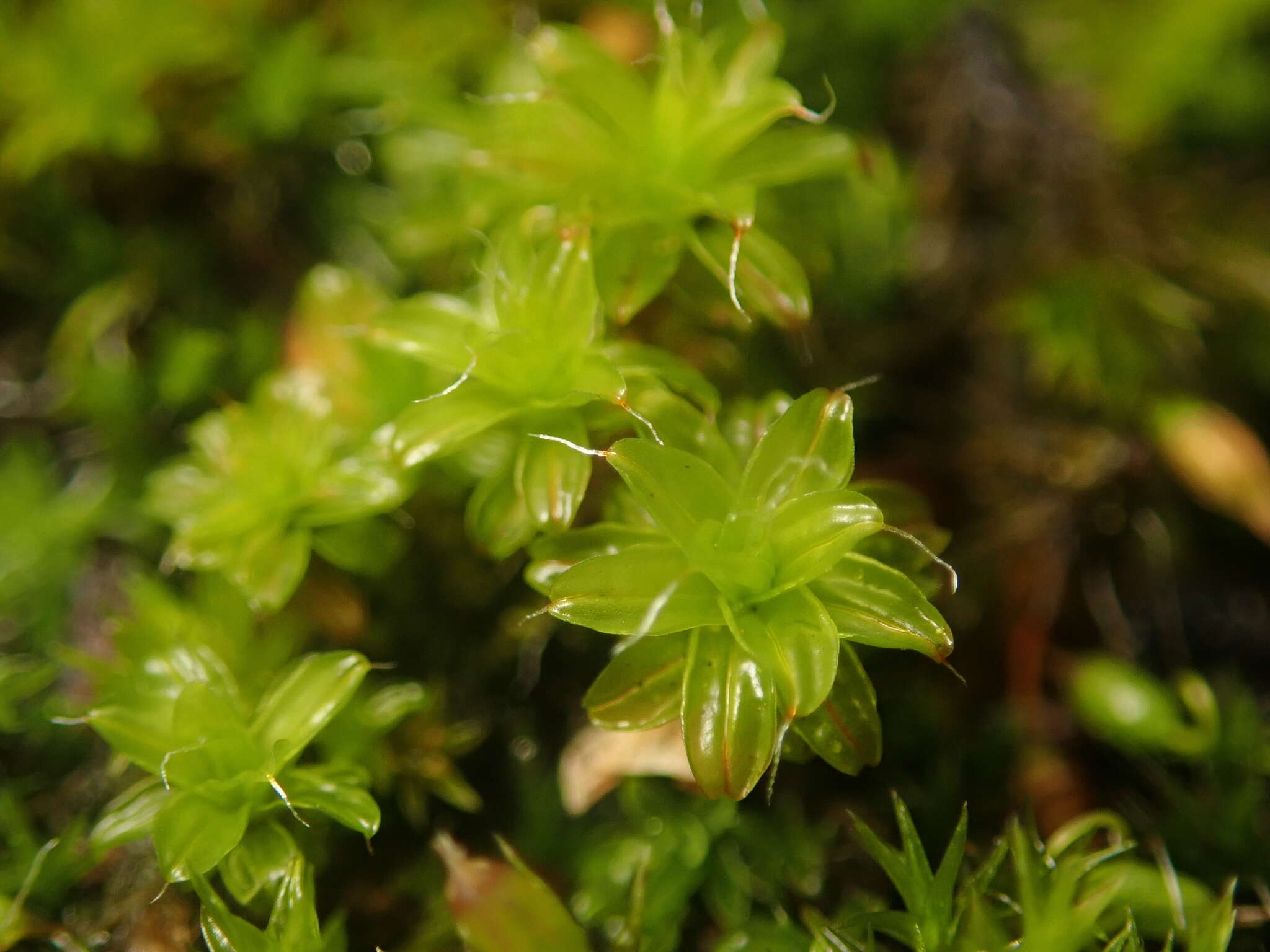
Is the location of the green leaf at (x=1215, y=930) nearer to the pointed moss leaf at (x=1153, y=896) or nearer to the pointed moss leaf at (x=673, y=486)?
the pointed moss leaf at (x=1153, y=896)

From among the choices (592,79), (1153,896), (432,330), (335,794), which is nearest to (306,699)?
(335,794)

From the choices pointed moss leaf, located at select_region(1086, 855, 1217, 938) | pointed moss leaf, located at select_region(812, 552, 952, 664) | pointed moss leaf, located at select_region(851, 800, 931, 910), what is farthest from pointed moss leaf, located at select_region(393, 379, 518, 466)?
pointed moss leaf, located at select_region(1086, 855, 1217, 938)

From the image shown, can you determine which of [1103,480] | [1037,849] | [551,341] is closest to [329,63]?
[551,341]

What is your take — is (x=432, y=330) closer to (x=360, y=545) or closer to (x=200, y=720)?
(x=360, y=545)

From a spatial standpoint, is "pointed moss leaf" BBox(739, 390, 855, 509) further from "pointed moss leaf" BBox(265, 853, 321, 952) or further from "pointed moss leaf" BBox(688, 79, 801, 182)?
"pointed moss leaf" BBox(265, 853, 321, 952)

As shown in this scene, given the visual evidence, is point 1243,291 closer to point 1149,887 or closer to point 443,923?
point 1149,887
